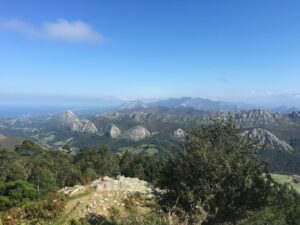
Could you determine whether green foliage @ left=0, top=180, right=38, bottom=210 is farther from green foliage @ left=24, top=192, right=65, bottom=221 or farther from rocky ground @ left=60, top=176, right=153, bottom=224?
green foliage @ left=24, top=192, right=65, bottom=221

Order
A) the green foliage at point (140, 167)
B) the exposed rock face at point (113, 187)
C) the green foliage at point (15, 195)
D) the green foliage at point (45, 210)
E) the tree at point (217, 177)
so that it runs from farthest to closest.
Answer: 1. the green foliage at point (140, 167)
2. the green foliage at point (15, 195)
3. the exposed rock face at point (113, 187)
4. the green foliage at point (45, 210)
5. the tree at point (217, 177)

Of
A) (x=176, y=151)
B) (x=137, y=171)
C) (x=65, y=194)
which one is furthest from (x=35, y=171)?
(x=176, y=151)

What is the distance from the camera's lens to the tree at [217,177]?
19.2m

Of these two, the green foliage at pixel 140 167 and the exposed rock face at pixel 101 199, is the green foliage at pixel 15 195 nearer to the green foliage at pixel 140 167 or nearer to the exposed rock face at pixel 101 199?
the exposed rock face at pixel 101 199

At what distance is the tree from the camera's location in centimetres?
1917

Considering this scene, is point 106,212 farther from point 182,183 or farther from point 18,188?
point 18,188

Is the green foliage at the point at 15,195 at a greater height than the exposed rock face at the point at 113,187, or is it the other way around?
the exposed rock face at the point at 113,187

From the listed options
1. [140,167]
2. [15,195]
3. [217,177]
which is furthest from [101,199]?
[140,167]

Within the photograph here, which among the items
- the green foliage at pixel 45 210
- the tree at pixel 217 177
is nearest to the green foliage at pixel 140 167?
the green foliage at pixel 45 210

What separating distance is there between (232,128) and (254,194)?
4.01 meters

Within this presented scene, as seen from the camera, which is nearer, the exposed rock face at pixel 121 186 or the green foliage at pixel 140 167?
the exposed rock face at pixel 121 186

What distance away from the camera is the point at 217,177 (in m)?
19.0

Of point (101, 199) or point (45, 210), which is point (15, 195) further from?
point (101, 199)

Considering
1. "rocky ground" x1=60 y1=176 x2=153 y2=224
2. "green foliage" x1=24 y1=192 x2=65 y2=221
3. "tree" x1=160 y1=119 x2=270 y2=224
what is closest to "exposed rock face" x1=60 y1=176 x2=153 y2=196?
"rocky ground" x1=60 y1=176 x2=153 y2=224
